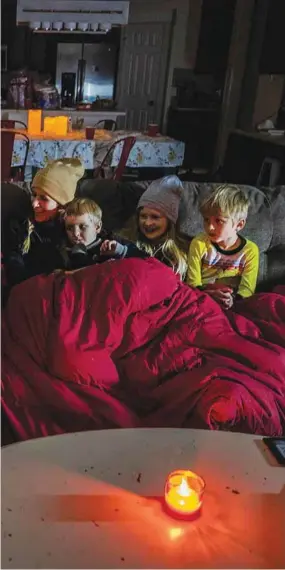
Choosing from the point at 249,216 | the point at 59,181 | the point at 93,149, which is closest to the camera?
the point at 59,181

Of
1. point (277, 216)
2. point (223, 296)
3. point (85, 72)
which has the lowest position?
point (223, 296)

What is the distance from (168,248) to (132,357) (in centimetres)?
50

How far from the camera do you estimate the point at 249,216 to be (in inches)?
88.5

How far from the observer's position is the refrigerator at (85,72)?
236 inches

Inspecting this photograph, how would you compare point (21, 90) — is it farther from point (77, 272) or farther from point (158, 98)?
point (77, 272)

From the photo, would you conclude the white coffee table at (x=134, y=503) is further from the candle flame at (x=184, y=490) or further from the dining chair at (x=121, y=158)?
the dining chair at (x=121, y=158)

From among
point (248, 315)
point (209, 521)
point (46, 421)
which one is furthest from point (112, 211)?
point (209, 521)

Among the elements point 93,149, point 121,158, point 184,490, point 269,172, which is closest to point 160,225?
point 184,490

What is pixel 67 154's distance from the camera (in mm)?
3971

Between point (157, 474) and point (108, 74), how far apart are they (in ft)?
18.6

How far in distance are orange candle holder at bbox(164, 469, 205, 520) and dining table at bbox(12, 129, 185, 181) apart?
10.1 feet

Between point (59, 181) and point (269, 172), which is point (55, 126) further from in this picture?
point (59, 181)

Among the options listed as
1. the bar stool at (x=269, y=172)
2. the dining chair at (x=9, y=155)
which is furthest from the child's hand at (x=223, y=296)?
the bar stool at (x=269, y=172)

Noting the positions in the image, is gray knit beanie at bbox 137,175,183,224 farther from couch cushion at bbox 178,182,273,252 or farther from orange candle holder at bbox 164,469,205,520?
orange candle holder at bbox 164,469,205,520
